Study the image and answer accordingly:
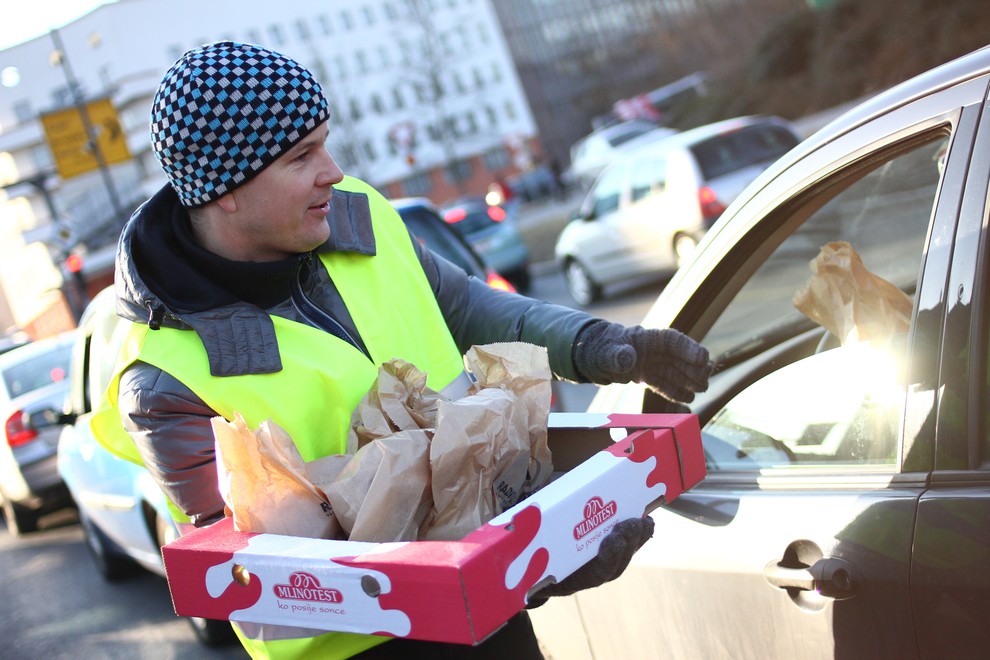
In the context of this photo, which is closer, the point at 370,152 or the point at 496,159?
the point at 370,152

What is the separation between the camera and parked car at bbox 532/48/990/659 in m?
1.75

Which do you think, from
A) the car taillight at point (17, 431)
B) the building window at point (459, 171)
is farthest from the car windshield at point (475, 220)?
the building window at point (459, 171)

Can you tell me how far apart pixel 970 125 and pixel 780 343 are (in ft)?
4.35

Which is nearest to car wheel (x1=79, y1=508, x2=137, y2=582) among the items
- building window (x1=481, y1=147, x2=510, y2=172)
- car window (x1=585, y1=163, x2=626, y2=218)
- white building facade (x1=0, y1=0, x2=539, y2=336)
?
car window (x1=585, y1=163, x2=626, y2=218)

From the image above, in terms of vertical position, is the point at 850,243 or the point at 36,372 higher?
the point at 850,243

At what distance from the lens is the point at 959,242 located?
5.81 ft

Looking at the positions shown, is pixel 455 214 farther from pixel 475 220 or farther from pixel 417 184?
pixel 417 184

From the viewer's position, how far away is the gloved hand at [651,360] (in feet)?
7.32

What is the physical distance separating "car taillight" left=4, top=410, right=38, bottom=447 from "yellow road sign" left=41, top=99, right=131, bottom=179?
15881 mm

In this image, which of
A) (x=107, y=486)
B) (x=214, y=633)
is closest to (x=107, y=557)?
(x=107, y=486)

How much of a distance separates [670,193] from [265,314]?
9.88 metres

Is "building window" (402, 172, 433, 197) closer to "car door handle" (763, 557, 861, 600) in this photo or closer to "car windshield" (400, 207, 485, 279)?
"car windshield" (400, 207, 485, 279)

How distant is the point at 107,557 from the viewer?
23.3 feet

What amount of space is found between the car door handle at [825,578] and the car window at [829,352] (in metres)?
0.20
